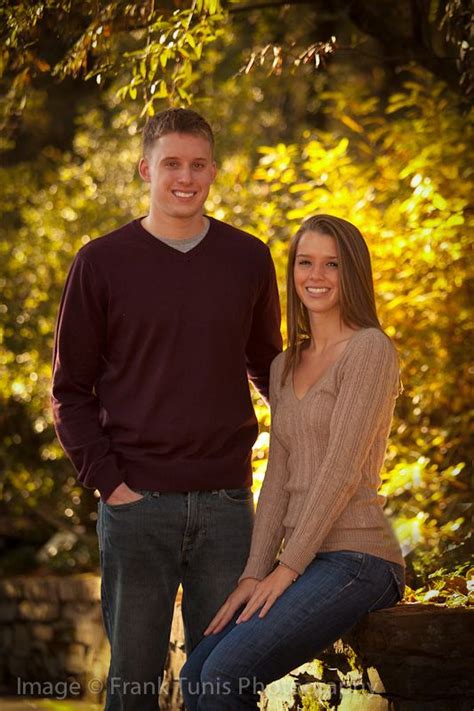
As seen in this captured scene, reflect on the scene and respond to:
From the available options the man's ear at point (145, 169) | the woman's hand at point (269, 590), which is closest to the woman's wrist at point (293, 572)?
the woman's hand at point (269, 590)

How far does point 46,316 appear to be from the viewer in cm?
775

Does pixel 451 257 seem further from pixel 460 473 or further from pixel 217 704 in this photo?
pixel 217 704

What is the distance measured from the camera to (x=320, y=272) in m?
3.24

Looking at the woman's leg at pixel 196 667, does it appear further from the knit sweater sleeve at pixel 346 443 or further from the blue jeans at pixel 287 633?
the knit sweater sleeve at pixel 346 443

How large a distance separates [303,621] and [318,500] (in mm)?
318

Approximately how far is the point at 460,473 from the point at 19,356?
11.3ft

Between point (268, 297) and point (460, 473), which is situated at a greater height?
point (268, 297)

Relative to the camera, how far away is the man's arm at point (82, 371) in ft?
10.3

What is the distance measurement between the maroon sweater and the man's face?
115 mm

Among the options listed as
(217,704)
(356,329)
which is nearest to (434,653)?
(217,704)

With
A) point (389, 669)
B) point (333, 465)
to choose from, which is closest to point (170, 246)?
point (333, 465)

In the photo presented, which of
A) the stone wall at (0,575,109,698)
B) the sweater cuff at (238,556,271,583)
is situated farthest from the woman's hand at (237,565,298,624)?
the stone wall at (0,575,109,698)

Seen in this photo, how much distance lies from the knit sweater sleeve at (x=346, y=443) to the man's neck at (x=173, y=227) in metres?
0.61

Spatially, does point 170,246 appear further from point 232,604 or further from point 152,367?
point 232,604
